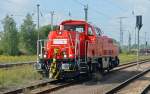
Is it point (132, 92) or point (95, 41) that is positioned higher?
point (95, 41)

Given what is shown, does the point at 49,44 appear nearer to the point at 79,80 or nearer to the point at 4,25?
the point at 79,80

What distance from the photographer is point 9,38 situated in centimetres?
10762

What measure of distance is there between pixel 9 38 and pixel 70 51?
8734 cm

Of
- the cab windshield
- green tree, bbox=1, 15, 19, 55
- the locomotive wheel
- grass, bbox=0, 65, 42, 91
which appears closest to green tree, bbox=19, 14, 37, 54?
green tree, bbox=1, 15, 19, 55

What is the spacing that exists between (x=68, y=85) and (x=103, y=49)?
18.5ft

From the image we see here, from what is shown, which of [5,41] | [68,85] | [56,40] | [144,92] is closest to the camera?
[144,92]

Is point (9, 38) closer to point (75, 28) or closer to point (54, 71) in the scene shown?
point (75, 28)

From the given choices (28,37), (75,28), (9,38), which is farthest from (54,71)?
(28,37)

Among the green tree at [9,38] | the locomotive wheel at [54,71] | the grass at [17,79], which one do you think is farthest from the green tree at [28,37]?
the locomotive wheel at [54,71]

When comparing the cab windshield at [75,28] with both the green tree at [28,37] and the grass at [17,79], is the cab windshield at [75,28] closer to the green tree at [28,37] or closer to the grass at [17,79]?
the grass at [17,79]

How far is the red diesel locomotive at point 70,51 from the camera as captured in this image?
2138cm

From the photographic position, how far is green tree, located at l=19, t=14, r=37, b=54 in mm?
106188

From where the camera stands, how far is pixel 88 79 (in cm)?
2420

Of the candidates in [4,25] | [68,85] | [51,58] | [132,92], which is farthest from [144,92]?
[4,25]
